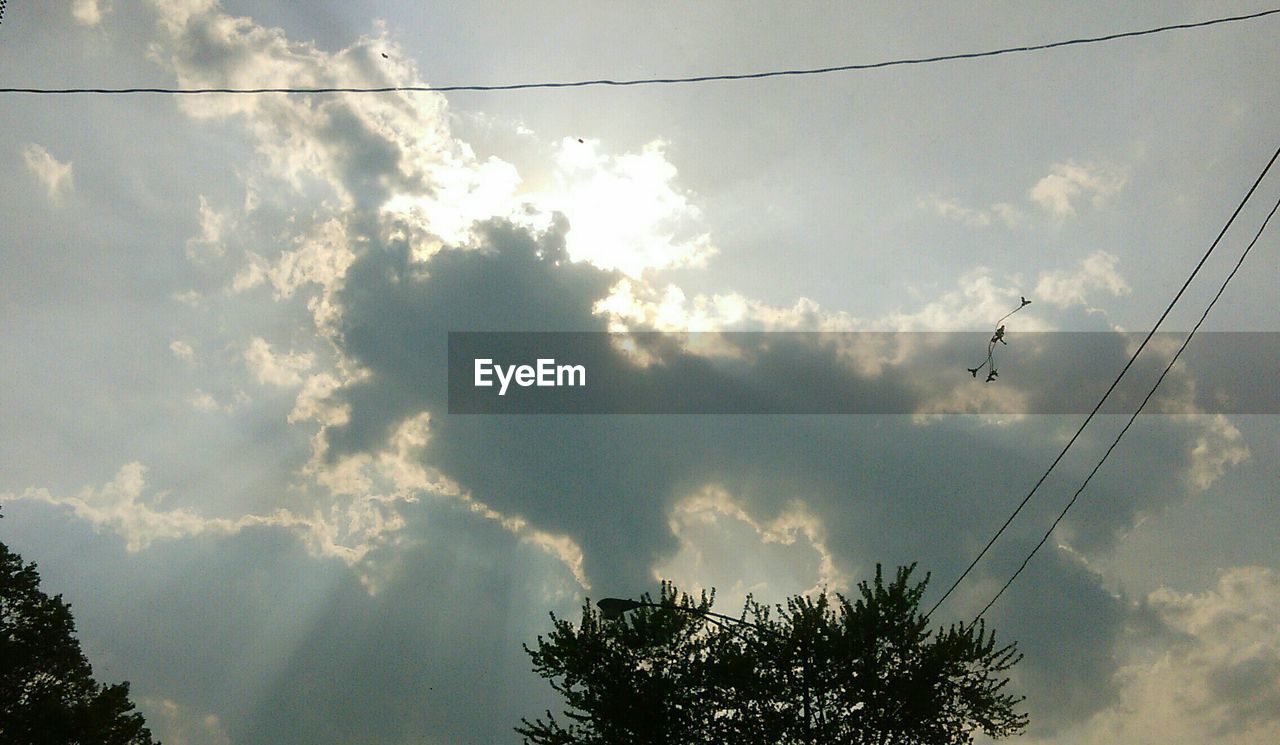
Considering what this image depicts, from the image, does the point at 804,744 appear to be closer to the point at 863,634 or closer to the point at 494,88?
the point at 863,634

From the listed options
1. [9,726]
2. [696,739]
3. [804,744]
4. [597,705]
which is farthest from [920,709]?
[9,726]

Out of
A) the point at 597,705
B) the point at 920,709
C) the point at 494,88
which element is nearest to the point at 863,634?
the point at 920,709

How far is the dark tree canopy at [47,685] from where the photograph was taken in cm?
2172

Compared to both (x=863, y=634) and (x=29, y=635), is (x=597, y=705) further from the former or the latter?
(x=29, y=635)

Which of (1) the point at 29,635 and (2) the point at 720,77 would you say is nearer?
(2) the point at 720,77

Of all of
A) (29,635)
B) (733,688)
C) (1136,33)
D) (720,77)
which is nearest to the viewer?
(1136,33)

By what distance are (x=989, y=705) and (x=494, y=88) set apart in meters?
20.2

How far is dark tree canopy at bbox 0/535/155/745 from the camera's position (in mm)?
21719

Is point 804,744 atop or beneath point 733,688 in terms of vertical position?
beneath

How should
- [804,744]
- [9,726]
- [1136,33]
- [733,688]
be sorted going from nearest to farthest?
[1136,33] → [804,744] → [733,688] → [9,726]

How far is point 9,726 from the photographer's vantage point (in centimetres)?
2134

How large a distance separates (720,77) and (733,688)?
16233 mm

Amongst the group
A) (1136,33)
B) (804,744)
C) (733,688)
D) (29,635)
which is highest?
(1136,33)

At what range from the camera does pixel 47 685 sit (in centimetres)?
2312
